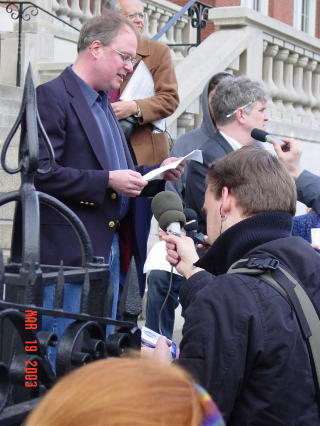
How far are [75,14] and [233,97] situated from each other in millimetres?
8343

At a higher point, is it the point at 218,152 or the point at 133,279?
the point at 133,279

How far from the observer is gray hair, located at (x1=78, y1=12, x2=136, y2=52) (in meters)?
3.99

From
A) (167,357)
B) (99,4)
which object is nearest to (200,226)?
(167,357)

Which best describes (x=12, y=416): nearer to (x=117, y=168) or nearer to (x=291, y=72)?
(x=117, y=168)

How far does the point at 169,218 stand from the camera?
3.28 meters

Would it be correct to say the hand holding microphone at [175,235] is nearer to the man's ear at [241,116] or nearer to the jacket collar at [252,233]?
the jacket collar at [252,233]

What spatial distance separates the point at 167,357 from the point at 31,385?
3.35 ft

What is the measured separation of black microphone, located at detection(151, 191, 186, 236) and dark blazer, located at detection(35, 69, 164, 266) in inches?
18.0

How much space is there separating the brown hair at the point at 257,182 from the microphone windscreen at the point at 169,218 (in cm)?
45

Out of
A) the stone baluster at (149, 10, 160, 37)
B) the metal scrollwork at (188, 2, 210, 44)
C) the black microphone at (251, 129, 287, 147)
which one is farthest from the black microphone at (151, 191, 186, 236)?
the stone baluster at (149, 10, 160, 37)

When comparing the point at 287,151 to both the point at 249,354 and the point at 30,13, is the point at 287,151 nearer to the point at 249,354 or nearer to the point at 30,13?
the point at 249,354

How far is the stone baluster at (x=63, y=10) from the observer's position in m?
12.3

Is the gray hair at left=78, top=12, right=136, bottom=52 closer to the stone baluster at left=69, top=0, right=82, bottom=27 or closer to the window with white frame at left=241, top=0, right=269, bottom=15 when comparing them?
the stone baluster at left=69, top=0, right=82, bottom=27

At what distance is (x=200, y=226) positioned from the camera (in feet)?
15.2
